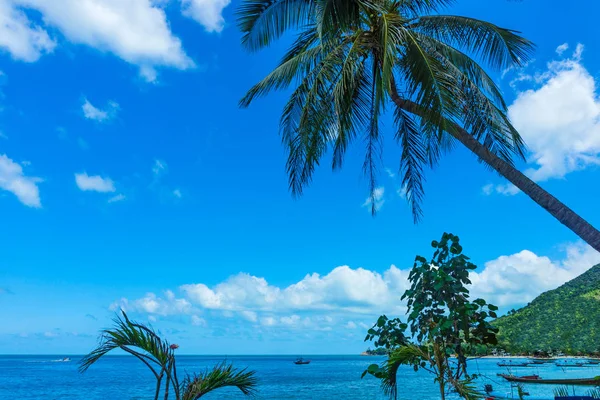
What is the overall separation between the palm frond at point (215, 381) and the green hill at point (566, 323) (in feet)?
133

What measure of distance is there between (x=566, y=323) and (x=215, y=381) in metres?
46.0

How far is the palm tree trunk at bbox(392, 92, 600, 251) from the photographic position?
461 cm

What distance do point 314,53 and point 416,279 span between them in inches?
148

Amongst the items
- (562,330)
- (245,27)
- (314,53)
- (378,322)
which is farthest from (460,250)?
(562,330)

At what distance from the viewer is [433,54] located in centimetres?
623

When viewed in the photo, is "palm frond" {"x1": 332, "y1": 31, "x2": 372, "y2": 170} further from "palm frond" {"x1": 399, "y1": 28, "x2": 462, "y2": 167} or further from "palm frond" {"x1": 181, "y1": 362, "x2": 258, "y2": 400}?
"palm frond" {"x1": 181, "y1": 362, "x2": 258, "y2": 400}

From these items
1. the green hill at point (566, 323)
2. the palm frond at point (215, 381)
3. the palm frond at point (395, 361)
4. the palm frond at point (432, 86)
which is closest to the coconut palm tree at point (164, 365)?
the palm frond at point (215, 381)

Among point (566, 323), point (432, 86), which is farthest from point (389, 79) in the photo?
point (566, 323)

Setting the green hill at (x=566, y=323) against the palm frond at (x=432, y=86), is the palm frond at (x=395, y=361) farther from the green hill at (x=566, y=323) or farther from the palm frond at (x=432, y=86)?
the green hill at (x=566, y=323)

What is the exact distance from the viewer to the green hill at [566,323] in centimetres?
4088

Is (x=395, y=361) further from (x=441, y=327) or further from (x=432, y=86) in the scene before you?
(x=432, y=86)

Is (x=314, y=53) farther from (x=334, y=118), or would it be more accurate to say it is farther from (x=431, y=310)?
(x=431, y=310)

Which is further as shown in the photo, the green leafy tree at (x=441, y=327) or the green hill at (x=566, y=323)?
the green hill at (x=566, y=323)

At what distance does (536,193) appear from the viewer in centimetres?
503
